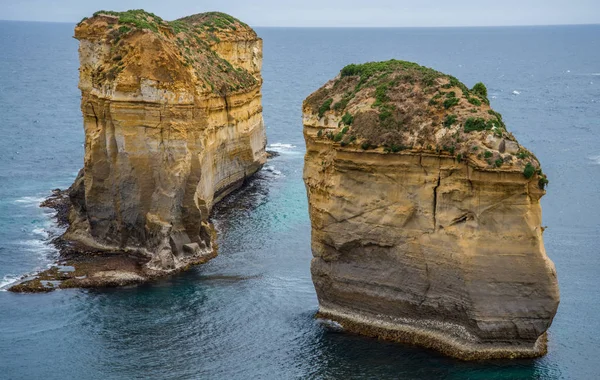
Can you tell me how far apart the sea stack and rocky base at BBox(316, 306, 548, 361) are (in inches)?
2.0

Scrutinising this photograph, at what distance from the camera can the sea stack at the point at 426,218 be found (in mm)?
37781

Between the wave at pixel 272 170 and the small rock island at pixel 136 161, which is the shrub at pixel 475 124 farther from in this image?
the wave at pixel 272 170

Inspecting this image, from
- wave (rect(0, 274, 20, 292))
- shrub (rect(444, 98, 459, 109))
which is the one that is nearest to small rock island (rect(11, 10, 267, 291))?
wave (rect(0, 274, 20, 292))

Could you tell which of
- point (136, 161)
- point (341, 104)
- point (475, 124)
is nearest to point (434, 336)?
point (475, 124)

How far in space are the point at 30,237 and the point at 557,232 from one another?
33.8m

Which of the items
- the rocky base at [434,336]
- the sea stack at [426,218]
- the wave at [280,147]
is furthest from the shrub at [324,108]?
the wave at [280,147]

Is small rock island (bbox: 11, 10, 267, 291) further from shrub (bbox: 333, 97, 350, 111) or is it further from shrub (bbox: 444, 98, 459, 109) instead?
shrub (bbox: 444, 98, 459, 109)

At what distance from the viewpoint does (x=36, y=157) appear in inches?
3376

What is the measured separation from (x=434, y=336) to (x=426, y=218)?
534 centimetres

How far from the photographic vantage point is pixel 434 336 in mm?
40312

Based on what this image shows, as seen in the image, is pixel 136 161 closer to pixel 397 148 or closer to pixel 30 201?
pixel 30 201

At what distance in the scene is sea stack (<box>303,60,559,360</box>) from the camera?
124 ft

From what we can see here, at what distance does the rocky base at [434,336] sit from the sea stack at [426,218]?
0.05 metres

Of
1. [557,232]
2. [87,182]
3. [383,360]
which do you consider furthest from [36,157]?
[383,360]
